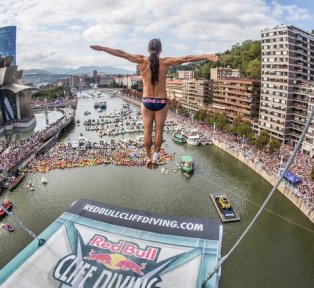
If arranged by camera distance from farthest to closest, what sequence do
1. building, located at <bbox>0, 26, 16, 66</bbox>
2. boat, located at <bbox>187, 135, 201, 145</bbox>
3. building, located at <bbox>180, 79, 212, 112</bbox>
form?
building, located at <bbox>0, 26, 16, 66</bbox>
building, located at <bbox>180, 79, 212, 112</bbox>
boat, located at <bbox>187, 135, 201, 145</bbox>

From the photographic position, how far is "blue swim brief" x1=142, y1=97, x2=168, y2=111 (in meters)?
7.93

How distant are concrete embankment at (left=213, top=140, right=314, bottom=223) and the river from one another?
54cm

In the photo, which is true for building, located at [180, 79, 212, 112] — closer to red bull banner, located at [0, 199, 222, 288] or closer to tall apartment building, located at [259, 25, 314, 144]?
tall apartment building, located at [259, 25, 314, 144]

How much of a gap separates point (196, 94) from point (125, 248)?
Answer: 3004 inches

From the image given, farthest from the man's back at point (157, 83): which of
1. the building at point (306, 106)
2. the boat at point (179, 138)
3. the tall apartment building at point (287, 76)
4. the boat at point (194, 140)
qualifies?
the boat at point (179, 138)

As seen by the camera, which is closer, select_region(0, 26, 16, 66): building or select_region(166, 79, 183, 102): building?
select_region(0, 26, 16, 66): building

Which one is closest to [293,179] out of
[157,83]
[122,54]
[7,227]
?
[7,227]

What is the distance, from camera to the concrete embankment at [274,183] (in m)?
31.1

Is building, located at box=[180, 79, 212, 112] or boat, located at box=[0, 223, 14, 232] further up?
building, located at box=[180, 79, 212, 112]

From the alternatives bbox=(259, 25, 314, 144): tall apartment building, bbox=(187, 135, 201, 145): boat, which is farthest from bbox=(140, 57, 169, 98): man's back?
bbox=(187, 135, 201, 145): boat

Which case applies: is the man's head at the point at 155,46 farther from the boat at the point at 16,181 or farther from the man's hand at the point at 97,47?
the boat at the point at 16,181

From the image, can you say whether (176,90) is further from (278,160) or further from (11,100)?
(278,160)

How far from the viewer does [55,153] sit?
170ft

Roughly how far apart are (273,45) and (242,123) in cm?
1398
